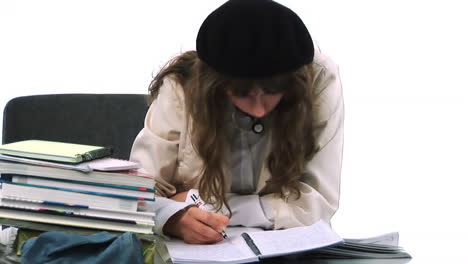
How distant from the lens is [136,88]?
2564 mm

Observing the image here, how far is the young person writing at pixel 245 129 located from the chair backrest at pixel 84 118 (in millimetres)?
203

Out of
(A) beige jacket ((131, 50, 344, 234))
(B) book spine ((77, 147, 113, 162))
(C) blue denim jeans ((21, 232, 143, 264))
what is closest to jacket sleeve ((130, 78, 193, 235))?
(A) beige jacket ((131, 50, 344, 234))

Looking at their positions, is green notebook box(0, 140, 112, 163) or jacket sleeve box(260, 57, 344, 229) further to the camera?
jacket sleeve box(260, 57, 344, 229)

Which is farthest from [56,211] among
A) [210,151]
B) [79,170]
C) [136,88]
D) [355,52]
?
[355,52]

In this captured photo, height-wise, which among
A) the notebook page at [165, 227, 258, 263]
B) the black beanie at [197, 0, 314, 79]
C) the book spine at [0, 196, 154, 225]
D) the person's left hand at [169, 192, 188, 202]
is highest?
the black beanie at [197, 0, 314, 79]

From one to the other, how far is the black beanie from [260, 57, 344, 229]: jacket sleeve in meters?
0.32

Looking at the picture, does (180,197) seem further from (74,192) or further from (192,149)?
(74,192)

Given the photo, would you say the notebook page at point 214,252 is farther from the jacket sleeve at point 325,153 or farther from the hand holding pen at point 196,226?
the jacket sleeve at point 325,153

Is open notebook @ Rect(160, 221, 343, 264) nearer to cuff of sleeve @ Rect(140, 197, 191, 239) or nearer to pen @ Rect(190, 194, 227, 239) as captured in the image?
cuff of sleeve @ Rect(140, 197, 191, 239)

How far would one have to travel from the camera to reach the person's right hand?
1.20 metres

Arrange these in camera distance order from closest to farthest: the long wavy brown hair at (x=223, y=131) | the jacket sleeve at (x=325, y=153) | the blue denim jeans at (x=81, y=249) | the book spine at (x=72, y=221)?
1. the blue denim jeans at (x=81, y=249)
2. the book spine at (x=72, y=221)
3. the long wavy brown hair at (x=223, y=131)
4. the jacket sleeve at (x=325, y=153)

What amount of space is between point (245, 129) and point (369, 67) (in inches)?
48.0

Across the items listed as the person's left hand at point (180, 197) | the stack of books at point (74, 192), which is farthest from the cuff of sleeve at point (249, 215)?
the stack of books at point (74, 192)

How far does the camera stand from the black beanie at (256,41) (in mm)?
1198
